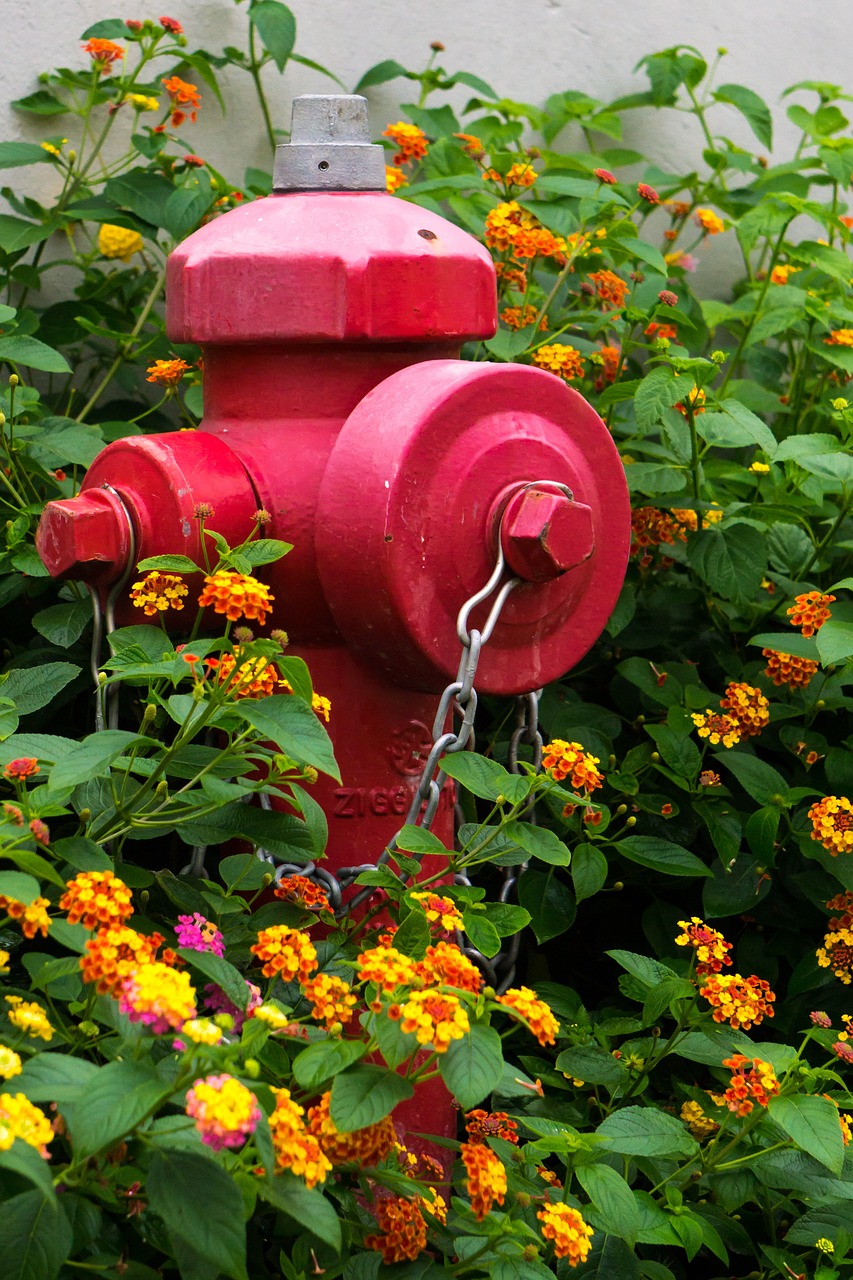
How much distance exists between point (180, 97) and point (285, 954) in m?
1.38

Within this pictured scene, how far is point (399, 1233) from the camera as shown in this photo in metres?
1.14

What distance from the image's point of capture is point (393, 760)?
1.54m

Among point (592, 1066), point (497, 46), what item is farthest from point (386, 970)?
point (497, 46)

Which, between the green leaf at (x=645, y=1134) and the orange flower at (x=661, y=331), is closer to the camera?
the green leaf at (x=645, y=1134)

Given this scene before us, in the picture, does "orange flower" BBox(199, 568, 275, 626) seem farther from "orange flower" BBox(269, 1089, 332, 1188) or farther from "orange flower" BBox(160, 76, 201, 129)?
"orange flower" BBox(160, 76, 201, 129)

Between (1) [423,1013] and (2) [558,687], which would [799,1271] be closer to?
(1) [423,1013]

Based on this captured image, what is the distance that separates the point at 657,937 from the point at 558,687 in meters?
0.40

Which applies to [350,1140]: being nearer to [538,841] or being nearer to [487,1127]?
A: [487,1127]

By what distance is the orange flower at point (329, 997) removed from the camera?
45.1 inches

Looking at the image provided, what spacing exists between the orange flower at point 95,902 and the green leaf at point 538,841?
382 mm

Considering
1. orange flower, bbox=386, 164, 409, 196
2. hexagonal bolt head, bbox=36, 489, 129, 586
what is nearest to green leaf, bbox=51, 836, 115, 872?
hexagonal bolt head, bbox=36, 489, 129, 586

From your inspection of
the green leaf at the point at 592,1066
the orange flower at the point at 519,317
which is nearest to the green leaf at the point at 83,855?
the green leaf at the point at 592,1066

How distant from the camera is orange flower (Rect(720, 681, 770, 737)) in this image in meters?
1.85

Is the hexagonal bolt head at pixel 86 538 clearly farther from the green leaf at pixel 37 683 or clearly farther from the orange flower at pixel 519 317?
the orange flower at pixel 519 317
